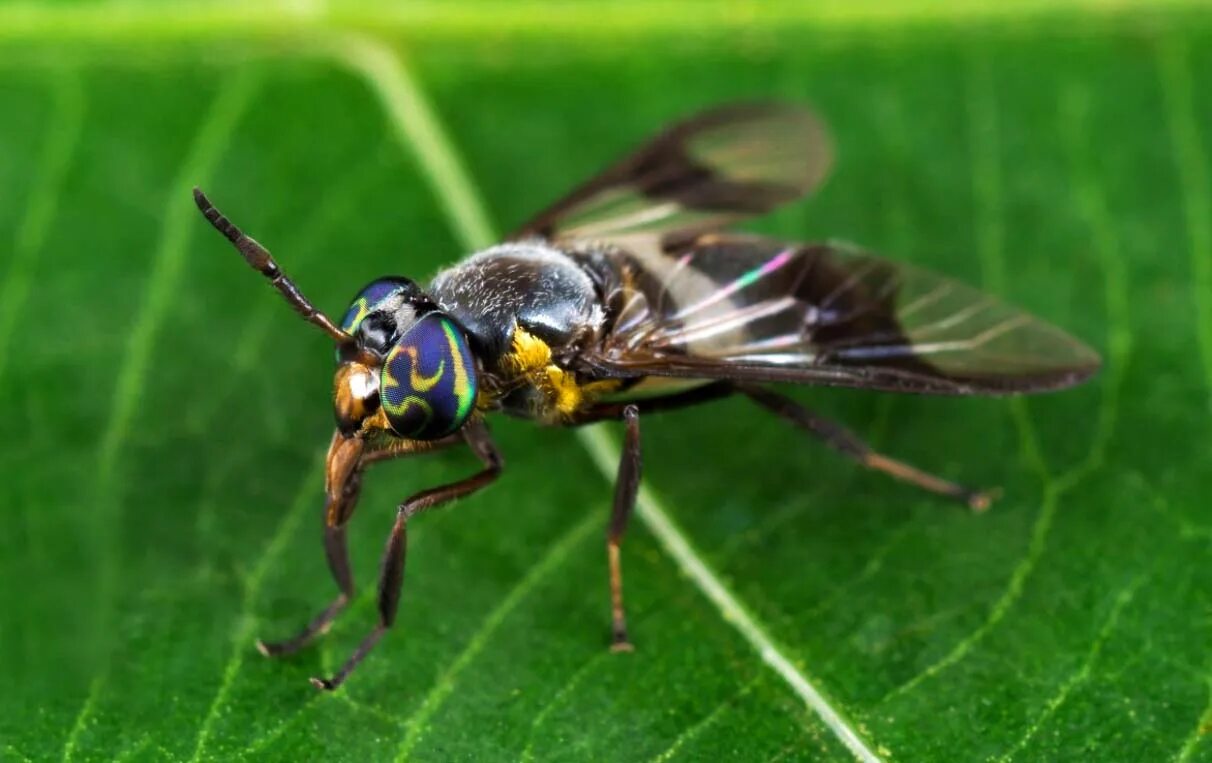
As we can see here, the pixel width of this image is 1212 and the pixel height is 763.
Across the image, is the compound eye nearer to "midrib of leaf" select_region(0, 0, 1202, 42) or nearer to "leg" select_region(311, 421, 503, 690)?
"leg" select_region(311, 421, 503, 690)

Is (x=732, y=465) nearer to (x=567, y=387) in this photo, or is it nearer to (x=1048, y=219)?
(x=567, y=387)

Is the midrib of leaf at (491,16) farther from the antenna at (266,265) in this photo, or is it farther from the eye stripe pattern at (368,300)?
the antenna at (266,265)

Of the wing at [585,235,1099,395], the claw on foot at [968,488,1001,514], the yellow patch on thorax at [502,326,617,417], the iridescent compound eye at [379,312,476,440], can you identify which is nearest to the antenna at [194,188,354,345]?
the iridescent compound eye at [379,312,476,440]

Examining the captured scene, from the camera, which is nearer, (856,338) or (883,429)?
(856,338)

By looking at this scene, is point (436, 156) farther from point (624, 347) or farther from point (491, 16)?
point (624, 347)

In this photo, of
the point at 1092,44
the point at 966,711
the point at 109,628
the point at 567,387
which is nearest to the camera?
the point at 966,711

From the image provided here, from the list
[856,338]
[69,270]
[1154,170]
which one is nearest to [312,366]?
[69,270]
